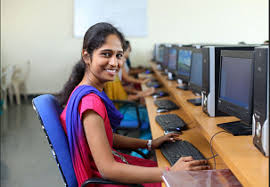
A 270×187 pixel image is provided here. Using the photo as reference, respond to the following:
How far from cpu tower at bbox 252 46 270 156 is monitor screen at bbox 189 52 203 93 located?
1.12m

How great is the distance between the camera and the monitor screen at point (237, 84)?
1.39 metres

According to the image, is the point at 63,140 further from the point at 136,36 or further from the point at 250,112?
the point at 136,36

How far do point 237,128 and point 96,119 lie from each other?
655 millimetres

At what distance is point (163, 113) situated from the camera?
269 cm

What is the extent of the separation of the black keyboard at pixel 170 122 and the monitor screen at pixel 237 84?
0.50 meters

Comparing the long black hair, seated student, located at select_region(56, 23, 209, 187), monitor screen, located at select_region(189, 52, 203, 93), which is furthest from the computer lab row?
the long black hair

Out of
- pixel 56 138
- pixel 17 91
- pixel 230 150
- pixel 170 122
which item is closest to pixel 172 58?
pixel 170 122

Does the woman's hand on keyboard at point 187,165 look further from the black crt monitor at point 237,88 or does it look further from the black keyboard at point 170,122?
the black keyboard at point 170,122

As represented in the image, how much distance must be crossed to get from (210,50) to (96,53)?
0.68 m

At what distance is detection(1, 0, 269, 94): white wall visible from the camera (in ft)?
22.0

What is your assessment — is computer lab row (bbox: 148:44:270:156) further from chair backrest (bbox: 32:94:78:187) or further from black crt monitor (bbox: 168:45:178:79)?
black crt monitor (bbox: 168:45:178:79)

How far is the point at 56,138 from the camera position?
144 cm

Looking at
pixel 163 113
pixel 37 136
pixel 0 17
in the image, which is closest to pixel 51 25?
pixel 0 17

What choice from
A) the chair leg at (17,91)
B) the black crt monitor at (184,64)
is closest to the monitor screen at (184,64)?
the black crt monitor at (184,64)
